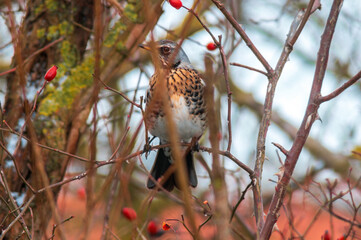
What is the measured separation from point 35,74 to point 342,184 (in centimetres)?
278

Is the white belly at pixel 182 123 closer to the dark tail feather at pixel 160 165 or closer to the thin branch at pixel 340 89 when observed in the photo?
the dark tail feather at pixel 160 165

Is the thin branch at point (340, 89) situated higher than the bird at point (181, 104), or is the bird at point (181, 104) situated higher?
the bird at point (181, 104)

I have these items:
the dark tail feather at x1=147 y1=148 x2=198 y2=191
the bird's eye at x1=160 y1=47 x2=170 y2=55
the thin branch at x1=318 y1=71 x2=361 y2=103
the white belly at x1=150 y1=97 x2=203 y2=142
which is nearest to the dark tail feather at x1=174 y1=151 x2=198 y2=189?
the dark tail feather at x1=147 y1=148 x2=198 y2=191

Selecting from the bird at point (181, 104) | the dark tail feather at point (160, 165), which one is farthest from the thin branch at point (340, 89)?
the dark tail feather at point (160, 165)

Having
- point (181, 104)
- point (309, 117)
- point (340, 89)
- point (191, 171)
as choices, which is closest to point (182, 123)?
point (181, 104)

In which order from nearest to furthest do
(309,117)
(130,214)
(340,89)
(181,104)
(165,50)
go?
(340,89), (309,117), (130,214), (181,104), (165,50)

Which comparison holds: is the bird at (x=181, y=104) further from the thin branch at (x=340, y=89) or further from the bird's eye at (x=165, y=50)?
the thin branch at (x=340, y=89)

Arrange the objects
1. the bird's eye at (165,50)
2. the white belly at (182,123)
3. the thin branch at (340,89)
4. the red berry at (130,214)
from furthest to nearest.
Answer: the bird's eye at (165,50) < the white belly at (182,123) < the red berry at (130,214) < the thin branch at (340,89)

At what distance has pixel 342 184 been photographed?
13.6ft

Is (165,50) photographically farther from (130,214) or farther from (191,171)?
(130,214)

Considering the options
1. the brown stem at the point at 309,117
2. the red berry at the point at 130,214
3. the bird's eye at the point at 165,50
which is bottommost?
the red berry at the point at 130,214

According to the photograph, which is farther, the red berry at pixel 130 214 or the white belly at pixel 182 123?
the white belly at pixel 182 123

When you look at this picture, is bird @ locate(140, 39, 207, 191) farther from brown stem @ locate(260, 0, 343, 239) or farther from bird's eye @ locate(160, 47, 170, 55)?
brown stem @ locate(260, 0, 343, 239)

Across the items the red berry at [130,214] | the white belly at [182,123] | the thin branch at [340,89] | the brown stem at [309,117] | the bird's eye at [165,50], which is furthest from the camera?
the bird's eye at [165,50]
